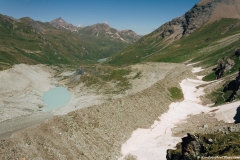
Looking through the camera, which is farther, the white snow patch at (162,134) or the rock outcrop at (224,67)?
the rock outcrop at (224,67)

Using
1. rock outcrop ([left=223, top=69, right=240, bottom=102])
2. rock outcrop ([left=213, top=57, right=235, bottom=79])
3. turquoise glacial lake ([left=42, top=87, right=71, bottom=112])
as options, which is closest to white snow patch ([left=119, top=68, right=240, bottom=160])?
rock outcrop ([left=223, top=69, right=240, bottom=102])

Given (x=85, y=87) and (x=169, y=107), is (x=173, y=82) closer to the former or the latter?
(x=169, y=107)

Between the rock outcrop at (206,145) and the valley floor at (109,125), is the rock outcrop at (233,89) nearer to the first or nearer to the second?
the valley floor at (109,125)

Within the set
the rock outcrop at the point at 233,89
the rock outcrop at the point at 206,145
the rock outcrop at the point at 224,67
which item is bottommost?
the rock outcrop at the point at 233,89

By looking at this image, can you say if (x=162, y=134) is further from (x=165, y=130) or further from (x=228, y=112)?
(x=228, y=112)

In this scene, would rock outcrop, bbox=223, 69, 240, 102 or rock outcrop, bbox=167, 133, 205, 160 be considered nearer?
rock outcrop, bbox=167, 133, 205, 160

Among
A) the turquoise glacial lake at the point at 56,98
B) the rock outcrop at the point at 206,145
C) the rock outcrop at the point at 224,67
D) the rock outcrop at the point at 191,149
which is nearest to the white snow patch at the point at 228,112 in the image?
the rock outcrop at the point at 206,145

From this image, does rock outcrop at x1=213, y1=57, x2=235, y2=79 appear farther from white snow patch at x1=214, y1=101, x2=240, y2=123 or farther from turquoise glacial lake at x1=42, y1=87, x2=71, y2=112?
turquoise glacial lake at x1=42, y1=87, x2=71, y2=112

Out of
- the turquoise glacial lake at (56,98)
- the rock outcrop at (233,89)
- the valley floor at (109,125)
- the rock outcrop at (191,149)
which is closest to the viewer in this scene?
the rock outcrop at (191,149)

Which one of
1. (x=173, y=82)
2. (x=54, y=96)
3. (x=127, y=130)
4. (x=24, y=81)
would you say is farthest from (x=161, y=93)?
(x=24, y=81)

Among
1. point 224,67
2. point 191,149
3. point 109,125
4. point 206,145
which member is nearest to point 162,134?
point 109,125
